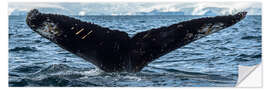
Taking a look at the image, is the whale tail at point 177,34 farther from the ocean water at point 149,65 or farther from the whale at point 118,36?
the ocean water at point 149,65

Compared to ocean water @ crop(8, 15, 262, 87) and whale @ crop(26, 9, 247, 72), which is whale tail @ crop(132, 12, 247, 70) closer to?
whale @ crop(26, 9, 247, 72)

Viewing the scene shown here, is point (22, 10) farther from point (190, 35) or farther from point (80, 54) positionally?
point (190, 35)

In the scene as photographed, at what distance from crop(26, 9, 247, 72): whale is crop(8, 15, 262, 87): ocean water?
84cm

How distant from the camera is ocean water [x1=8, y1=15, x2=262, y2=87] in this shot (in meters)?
6.54

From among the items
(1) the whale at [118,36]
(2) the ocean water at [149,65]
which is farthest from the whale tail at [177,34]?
(2) the ocean water at [149,65]

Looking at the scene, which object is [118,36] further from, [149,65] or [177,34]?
[149,65]

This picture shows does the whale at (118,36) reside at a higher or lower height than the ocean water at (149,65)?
higher

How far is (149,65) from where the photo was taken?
7059 millimetres

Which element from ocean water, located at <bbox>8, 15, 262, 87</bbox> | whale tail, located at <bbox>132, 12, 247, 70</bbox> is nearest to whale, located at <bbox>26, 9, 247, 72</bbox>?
whale tail, located at <bbox>132, 12, 247, 70</bbox>

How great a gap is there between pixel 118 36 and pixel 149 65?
2056 mm

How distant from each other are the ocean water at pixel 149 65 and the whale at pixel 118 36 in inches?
32.9

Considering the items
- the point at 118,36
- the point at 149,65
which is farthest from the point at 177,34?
the point at 149,65

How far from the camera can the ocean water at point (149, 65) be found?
6.54 metres

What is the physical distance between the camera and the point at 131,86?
644 centimetres
